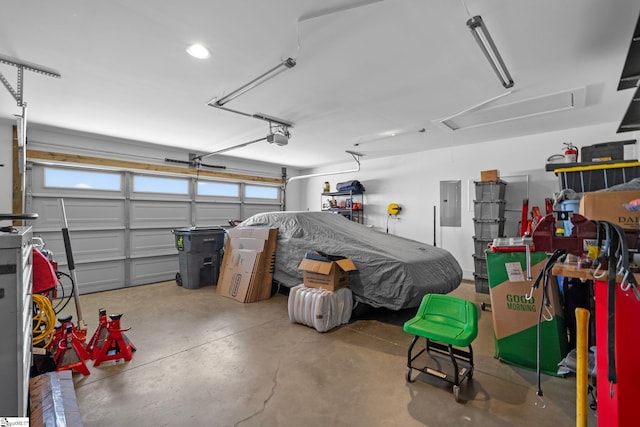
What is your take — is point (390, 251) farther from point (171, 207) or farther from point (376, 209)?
point (171, 207)

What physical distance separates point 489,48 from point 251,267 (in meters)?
3.84

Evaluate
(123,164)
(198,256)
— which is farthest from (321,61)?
(123,164)

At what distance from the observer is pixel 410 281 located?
3.23m

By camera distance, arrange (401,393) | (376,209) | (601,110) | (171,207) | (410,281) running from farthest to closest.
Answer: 1. (376,209)
2. (171,207)
3. (601,110)
4. (410,281)
5. (401,393)

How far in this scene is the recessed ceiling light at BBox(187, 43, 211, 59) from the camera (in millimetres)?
2324

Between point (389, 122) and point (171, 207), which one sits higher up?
point (389, 122)

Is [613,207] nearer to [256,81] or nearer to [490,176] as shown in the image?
[256,81]

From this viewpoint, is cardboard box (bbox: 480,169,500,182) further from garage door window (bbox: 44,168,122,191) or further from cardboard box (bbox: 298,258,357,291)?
garage door window (bbox: 44,168,122,191)

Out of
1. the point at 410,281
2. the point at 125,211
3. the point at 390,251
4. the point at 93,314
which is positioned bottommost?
the point at 93,314

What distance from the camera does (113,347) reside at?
256cm

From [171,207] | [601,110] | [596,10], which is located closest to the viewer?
[596,10]

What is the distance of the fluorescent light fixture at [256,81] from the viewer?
2400 millimetres

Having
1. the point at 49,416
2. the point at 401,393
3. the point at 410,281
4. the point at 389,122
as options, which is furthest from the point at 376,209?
the point at 49,416

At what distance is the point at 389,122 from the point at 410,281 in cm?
239
